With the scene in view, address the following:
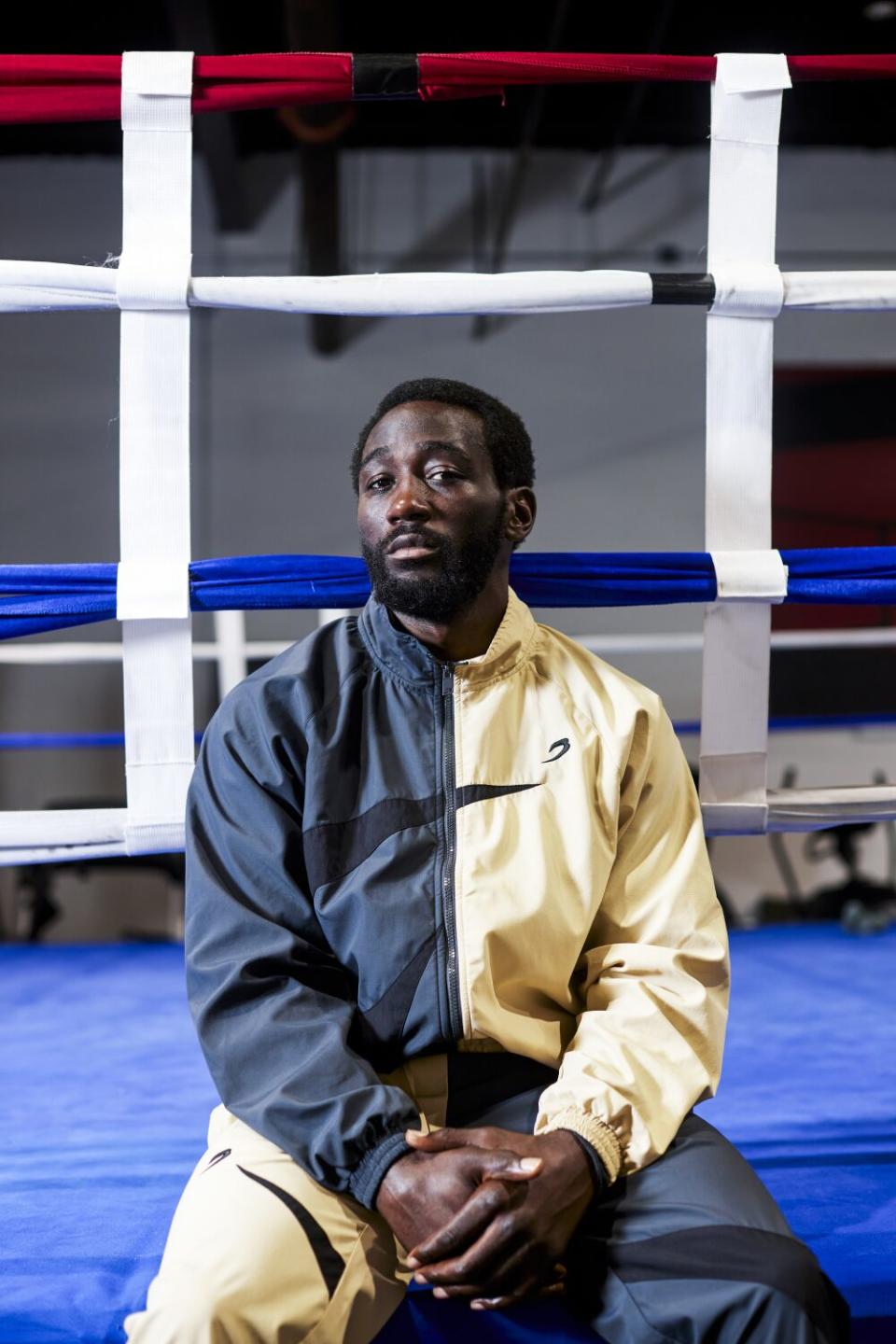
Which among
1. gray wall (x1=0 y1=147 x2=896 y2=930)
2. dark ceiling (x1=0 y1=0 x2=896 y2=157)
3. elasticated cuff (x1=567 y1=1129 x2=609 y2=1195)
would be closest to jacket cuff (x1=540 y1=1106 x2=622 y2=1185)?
elasticated cuff (x1=567 y1=1129 x2=609 y2=1195)

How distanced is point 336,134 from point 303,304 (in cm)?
375

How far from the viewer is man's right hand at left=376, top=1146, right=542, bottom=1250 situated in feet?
2.95

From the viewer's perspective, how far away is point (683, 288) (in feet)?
4.18

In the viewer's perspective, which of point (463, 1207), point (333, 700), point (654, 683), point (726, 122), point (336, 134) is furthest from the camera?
point (654, 683)

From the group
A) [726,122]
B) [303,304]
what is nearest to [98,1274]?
[303,304]

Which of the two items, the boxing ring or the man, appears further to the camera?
the boxing ring

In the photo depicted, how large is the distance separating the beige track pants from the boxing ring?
245 millimetres

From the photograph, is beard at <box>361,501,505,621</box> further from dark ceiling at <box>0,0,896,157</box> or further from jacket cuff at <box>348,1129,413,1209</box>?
dark ceiling at <box>0,0,896,157</box>

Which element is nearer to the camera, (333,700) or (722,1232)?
(722,1232)

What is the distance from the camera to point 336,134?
4559mm

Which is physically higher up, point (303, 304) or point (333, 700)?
point (303, 304)

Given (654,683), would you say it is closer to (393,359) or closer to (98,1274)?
(393,359)

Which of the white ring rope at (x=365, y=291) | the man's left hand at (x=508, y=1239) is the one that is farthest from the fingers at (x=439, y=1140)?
the white ring rope at (x=365, y=291)

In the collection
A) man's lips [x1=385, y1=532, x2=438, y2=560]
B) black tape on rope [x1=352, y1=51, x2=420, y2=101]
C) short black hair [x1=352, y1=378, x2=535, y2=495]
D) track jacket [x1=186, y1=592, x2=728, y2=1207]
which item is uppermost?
black tape on rope [x1=352, y1=51, x2=420, y2=101]
